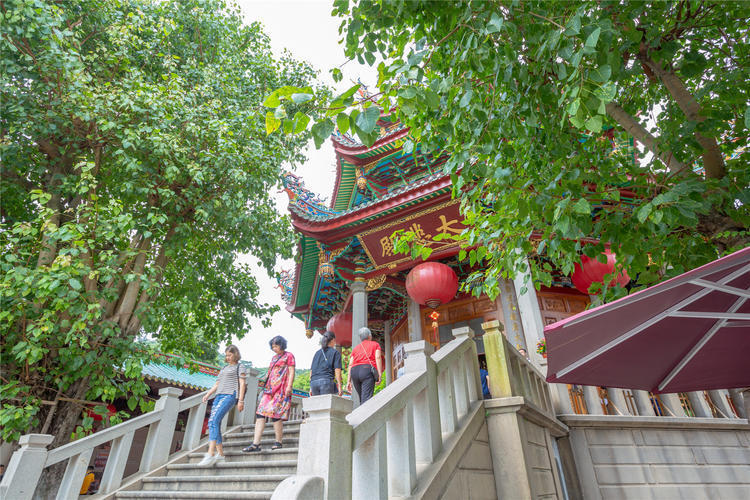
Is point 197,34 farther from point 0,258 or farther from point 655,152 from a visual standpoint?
point 655,152

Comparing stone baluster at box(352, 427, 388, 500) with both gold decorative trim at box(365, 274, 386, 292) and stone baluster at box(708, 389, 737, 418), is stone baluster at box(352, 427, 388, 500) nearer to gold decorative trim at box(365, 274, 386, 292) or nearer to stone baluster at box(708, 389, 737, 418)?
gold decorative trim at box(365, 274, 386, 292)

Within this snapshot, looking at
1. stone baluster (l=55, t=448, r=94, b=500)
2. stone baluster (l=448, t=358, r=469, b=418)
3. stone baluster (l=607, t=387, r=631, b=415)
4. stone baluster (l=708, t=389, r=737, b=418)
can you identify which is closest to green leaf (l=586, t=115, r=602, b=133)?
stone baluster (l=448, t=358, r=469, b=418)

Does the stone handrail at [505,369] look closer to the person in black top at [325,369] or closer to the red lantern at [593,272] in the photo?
the person in black top at [325,369]

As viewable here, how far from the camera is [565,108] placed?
262cm

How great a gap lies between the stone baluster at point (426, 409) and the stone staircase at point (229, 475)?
5.85 ft

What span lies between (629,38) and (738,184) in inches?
48.6

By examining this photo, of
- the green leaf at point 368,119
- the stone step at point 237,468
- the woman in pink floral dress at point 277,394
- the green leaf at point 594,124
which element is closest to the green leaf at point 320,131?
the green leaf at point 368,119

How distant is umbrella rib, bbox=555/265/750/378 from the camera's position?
210 centimetres

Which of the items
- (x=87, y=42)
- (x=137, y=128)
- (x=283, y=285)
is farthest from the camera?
(x=283, y=285)

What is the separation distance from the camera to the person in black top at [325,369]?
4.94 metres

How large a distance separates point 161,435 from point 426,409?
4.61 metres

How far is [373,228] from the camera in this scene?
24.9 ft

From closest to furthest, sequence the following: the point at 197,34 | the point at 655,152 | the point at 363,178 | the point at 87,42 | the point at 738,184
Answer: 1. the point at 738,184
2. the point at 655,152
3. the point at 87,42
4. the point at 197,34
5. the point at 363,178

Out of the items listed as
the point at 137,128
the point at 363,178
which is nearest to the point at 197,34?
the point at 137,128
